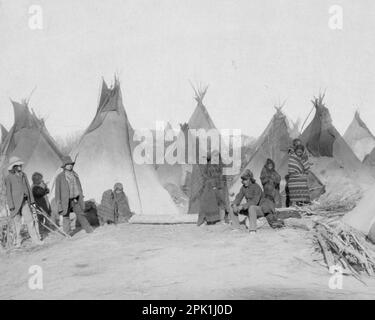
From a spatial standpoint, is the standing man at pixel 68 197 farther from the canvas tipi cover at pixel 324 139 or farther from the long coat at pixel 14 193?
the canvas tipi cover at pixel 324 139

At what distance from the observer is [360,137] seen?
1417cm

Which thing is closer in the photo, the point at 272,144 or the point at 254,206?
the point at 254,206

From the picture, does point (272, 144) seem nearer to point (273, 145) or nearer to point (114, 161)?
point (273, 145)

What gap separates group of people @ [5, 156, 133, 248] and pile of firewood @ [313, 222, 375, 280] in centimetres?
308

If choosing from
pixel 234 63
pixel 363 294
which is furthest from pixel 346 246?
pixel 234 63

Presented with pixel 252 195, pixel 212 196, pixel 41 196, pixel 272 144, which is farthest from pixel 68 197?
pixel 272 144

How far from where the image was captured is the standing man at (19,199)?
6926 millimetres

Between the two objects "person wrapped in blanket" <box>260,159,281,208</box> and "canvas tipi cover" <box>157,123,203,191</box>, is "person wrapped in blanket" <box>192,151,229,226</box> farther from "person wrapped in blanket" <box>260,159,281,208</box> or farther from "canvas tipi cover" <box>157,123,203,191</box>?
"canvas tipi cover" <box>157,123,203,191</box>

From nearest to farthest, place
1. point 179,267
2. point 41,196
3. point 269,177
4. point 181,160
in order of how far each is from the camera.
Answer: point 179,267 < point 269,177 < point 41,196 < point 181,160

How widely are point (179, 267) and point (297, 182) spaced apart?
2.68 m

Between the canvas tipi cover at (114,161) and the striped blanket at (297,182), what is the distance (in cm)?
381

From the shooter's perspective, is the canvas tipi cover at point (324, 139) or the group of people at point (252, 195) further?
the canvas tipi cover at point (324, 139)

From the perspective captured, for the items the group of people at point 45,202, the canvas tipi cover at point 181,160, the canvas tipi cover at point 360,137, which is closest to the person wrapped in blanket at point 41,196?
the group of people at point 45,202

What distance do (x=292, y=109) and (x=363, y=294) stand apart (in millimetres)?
6874
